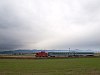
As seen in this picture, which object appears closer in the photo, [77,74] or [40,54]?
[77,74]

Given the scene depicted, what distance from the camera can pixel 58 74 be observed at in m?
24.9

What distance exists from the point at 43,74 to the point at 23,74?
2178 millimetres

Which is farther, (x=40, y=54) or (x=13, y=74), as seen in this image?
(x=40, y=54)

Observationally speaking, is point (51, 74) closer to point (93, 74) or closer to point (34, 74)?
point (34, 74)

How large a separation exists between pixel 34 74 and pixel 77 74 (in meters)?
4.63

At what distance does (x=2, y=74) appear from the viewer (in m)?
24.4

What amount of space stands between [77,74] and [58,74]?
6.82 ft

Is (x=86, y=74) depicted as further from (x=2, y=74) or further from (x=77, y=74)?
(x=2, y=74)

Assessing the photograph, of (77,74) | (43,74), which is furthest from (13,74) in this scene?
(77,74)

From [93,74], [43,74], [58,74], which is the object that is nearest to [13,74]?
[43,74]

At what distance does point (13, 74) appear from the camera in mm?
24766

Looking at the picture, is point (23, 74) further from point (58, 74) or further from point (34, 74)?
point (58, 74)

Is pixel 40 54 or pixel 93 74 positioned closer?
pixel 93 74

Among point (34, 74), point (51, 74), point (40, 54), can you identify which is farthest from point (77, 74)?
point (40, 54)
